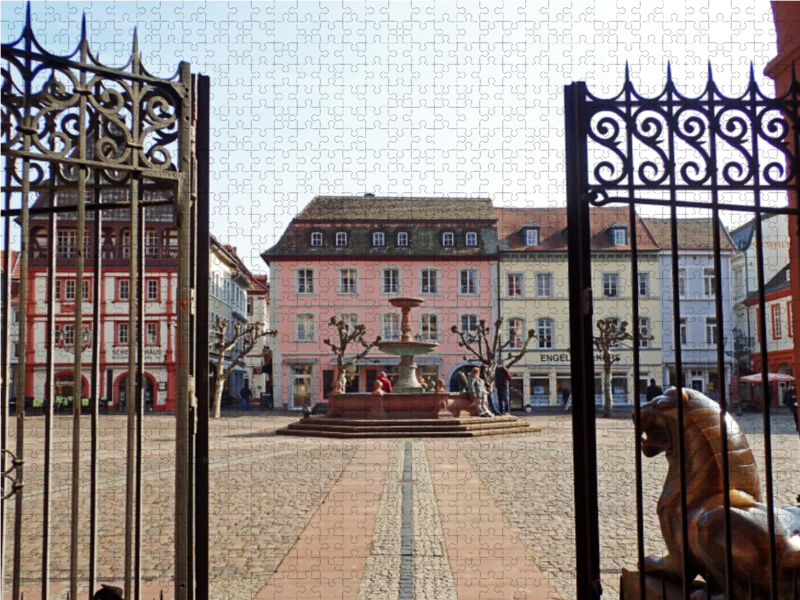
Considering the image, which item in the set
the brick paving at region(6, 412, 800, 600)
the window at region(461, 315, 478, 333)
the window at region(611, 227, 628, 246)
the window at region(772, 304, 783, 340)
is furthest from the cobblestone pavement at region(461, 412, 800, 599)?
the window at region(461, 315, 478, 333)

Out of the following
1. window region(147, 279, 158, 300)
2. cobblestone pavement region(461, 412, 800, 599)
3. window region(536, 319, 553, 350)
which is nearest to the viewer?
cobblestone pavement region(461, 412, 800, 599)

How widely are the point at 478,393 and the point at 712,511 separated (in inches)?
776

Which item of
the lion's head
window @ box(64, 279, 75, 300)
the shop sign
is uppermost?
window @ box(64, 279, 75, 300)

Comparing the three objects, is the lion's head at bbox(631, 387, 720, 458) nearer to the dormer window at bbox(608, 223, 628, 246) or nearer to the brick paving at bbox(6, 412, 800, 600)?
the brick paving at bbox(6, 412, 800, 600)

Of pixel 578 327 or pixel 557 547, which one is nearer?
pixel 578 327

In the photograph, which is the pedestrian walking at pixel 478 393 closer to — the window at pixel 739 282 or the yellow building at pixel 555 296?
the yellow building at pixel 555 296

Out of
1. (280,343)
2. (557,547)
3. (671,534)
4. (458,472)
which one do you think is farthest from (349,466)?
(280,343)

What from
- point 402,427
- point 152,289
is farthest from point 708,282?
point 152,289

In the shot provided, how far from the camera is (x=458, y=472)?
40.6ft

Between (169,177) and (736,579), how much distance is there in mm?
3537

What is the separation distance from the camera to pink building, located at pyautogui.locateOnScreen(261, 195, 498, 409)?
4184 cm

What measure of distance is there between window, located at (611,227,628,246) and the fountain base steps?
2025cm

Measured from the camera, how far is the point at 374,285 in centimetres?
4334

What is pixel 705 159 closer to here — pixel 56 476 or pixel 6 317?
pixel 6 317
